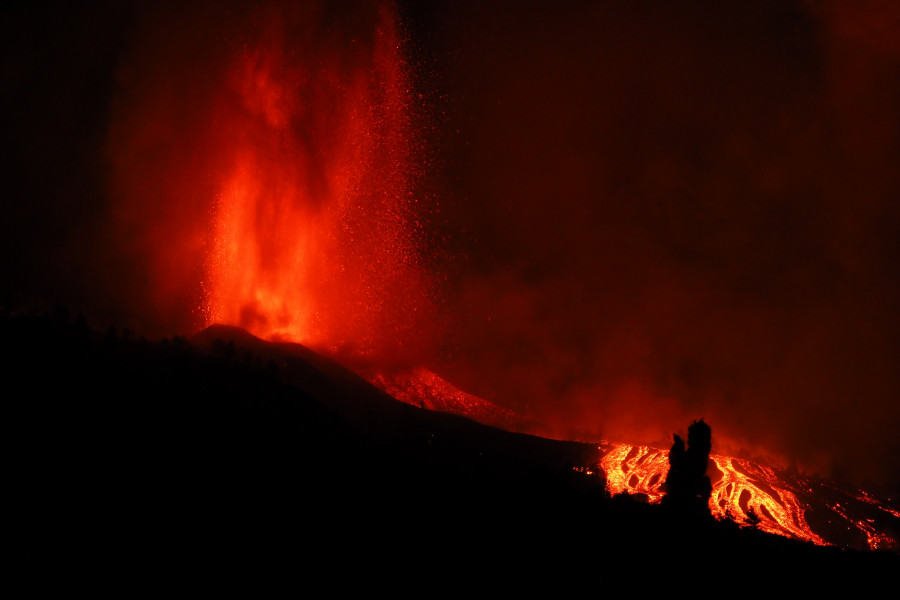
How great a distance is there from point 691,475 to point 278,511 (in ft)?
107

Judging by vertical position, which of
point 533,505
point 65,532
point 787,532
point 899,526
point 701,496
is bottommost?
point 65,532

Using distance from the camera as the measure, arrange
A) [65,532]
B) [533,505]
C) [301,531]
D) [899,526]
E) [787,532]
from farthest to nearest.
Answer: [899,526], [787,532], [533,505], [301,531], [65,532]

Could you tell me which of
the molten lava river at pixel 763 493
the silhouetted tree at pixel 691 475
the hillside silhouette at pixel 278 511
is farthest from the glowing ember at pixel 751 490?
the hillside silhouette at pixel 278 511

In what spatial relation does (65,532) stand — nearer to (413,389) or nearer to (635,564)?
(635,564)

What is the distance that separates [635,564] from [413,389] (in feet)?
372

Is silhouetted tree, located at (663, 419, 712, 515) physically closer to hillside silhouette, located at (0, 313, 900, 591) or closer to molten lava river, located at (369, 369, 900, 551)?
hillside silhouette, located at (0, 313, 900, 591)

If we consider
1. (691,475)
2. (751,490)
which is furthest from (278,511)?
(751,490)

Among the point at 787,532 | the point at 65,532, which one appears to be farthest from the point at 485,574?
the point at 787,532

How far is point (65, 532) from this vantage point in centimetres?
3466

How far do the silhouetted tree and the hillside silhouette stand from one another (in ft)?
10.4

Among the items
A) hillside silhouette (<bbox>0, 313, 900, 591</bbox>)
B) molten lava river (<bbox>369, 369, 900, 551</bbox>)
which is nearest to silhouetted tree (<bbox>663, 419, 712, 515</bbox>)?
hillside silhouette (<bbox>0, 313, 900, 591</bbox>)

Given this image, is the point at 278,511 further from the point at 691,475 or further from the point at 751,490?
the point at 751,490

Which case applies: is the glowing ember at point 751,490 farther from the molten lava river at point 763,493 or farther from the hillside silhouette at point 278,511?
the hillside silhouette at point 278,511

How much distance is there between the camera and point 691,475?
2272 inches
